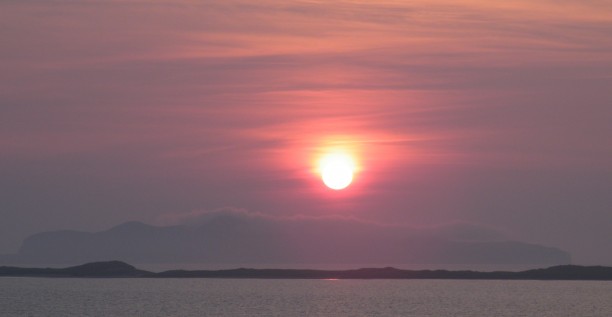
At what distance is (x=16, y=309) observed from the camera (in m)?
107

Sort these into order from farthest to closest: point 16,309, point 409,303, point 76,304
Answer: point 409,303 < point 76,304 < point 16,309

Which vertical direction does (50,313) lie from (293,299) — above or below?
below

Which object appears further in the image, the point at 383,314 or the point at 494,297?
the point at 494,297

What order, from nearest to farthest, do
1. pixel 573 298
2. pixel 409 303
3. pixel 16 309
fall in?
pixel 16 309 → pixel 409 303 → pixel 573 298

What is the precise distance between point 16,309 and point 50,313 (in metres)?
8.71

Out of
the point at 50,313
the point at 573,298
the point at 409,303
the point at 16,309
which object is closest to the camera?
the point at 50,313

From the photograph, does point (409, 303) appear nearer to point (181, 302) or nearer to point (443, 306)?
point (443, 306)

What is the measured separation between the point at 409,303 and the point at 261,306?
64.3ft

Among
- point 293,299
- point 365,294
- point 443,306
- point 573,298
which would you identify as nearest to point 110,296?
point 293,299

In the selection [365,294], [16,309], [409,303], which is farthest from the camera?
[365,294]

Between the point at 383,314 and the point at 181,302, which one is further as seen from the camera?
the point at 181,302

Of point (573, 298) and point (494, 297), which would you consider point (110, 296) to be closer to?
point (494, 297)

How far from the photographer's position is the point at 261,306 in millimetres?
113500

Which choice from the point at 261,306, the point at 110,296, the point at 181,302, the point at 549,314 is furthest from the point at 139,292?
the point at 549,314
